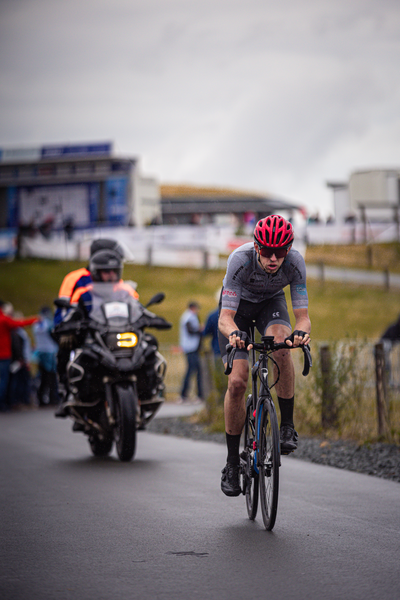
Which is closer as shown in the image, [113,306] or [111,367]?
[111,367]

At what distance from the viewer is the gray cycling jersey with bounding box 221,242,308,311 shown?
6359 millimetres

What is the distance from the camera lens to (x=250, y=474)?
6.19 meters

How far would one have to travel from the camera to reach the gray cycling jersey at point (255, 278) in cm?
636

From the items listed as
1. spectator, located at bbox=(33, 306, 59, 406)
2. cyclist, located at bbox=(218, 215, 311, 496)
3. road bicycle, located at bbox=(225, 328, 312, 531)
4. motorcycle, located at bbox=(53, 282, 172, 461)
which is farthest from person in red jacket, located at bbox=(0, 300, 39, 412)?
road bicycle, located at bbox=(225, 328, 312, 531)

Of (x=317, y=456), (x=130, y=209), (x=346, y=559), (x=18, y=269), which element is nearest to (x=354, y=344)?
(x=317, y=456)

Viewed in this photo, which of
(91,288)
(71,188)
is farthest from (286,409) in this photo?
(71,188)

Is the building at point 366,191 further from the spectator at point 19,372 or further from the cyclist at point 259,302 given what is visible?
the cyclist at point 259,302

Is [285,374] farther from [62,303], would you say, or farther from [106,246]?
[106,246]

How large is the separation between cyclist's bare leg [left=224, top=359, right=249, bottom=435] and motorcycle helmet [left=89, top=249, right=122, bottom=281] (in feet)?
11.7

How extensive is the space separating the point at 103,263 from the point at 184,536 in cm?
443

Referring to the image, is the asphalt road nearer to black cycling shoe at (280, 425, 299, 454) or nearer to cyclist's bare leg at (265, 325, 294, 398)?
black cycling shoe at (280, 425, 299, 454)

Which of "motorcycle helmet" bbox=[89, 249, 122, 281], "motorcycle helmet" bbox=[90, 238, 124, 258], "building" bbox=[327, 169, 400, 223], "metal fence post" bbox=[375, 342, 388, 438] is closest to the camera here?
"motorcycle helmet" bbox=[89, 249, 122, 281]

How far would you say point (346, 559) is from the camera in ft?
16.8

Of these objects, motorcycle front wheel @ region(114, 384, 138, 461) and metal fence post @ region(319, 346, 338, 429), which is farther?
metal fence post @ region(319, 346, 338, 429)
